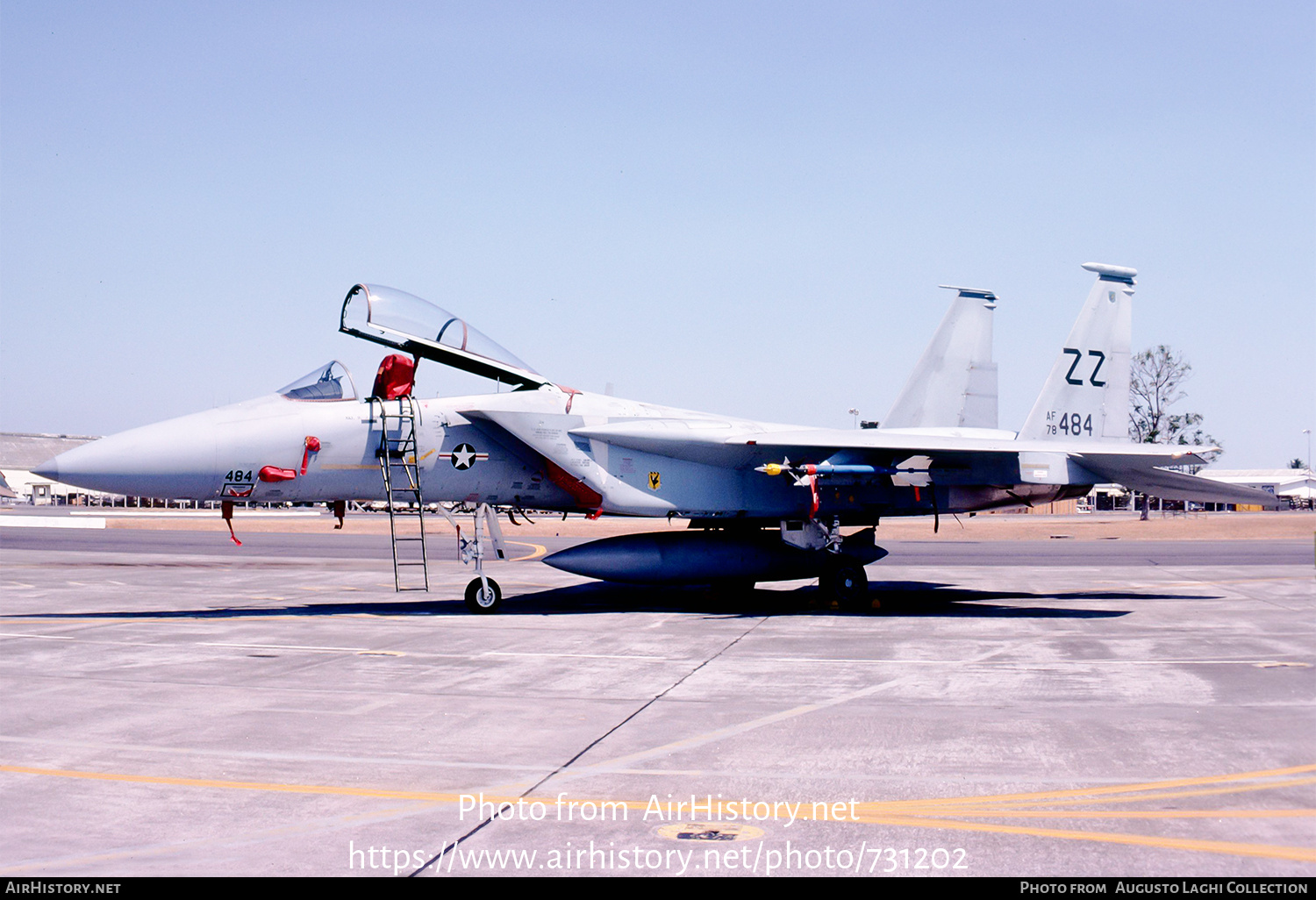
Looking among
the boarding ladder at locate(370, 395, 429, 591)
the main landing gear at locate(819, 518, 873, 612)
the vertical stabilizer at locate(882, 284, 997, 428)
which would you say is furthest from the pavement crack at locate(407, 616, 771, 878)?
the vertical stabilizer at locate(882, 284, 997, 428)

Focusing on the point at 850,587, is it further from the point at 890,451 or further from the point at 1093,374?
the point at 1093,374

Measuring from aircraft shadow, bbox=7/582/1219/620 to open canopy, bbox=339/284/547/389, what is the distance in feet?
11.7

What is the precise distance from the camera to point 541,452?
14727 millimetres

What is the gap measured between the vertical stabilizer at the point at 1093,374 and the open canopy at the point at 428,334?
9.85 metres

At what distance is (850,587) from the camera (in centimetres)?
1600

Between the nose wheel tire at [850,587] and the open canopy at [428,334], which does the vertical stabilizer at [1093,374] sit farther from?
the open canopy at [428,334]

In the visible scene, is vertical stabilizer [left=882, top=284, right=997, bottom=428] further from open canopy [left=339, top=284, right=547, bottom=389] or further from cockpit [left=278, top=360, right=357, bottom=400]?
cockpit [left=278, top=360, right=357, bottom=400]

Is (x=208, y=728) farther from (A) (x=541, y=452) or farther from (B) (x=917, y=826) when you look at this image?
(A) (x=541, y=452)

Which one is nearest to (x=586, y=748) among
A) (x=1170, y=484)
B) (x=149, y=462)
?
(x=149, y=462)

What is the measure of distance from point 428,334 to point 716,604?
636 centimetres

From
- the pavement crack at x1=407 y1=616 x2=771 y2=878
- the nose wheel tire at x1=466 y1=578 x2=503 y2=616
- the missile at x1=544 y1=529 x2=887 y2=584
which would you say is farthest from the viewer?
the missile at x1=544 y1=529 x2=887 y2=584

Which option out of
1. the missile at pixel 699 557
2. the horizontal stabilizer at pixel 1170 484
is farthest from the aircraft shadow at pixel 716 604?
the horizontal stabilizer at pixel 1170 484

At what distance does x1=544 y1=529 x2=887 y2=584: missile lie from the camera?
607 inches

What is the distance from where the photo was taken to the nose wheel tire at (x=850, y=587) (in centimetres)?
1593
